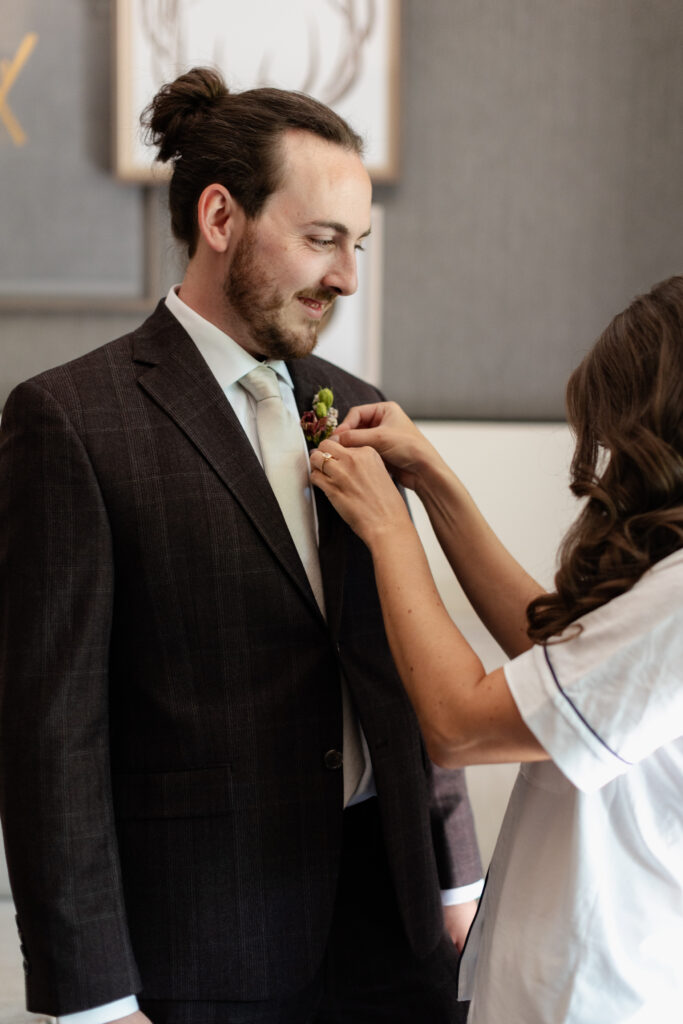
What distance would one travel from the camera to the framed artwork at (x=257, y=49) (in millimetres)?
2539

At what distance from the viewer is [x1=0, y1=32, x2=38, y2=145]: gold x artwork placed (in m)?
2.58

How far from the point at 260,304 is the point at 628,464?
0.55 metres

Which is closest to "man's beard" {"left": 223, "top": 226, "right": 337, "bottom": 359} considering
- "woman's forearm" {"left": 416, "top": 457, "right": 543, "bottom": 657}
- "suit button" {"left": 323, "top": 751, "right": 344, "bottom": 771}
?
"woman's forearm" {"left": 416, "top": 457, "right": 543, "bottom": 657}

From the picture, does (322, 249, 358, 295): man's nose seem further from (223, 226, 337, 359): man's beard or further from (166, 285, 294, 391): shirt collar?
(166, 285, 294, 391): shirt collar

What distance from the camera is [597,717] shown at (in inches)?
36.9

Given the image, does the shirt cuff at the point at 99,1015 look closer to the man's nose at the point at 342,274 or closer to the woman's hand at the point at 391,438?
the woman's hand at the point at 391,438

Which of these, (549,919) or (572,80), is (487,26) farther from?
(549,919)

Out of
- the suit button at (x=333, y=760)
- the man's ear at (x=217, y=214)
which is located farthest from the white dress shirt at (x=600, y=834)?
the man's ear at (x=217, y=214)

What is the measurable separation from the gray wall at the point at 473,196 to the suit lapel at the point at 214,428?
142cm

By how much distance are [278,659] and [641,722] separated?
47cm

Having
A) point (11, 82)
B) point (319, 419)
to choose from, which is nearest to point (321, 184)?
point (319, 419)

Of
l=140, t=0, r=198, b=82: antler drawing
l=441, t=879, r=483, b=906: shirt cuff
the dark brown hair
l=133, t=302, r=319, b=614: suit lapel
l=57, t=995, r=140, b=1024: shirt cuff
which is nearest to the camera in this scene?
l=57, t=995, r=140, b=1024: shirt cuff

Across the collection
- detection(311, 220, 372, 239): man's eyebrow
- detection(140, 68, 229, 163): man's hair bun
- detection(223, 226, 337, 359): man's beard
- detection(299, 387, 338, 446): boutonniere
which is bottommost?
detection(299, 387, 338, 446): boutonniere

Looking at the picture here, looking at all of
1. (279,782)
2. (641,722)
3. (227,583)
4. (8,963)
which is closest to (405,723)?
(279,782)
